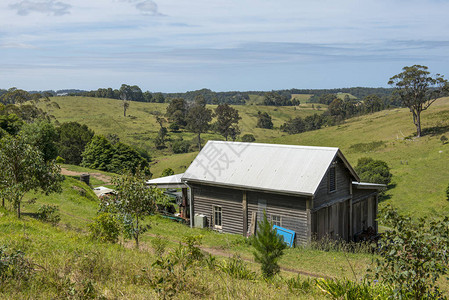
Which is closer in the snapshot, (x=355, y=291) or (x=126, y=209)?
(x=355, y=291)

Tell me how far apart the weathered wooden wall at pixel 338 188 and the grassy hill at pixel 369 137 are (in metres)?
5.56

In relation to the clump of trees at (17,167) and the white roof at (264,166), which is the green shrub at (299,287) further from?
the clump of trees at (17,167)

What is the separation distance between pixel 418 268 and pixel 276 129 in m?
116

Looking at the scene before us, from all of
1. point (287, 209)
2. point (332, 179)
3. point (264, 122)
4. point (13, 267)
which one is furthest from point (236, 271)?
point (264, 122)

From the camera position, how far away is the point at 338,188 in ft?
72.9

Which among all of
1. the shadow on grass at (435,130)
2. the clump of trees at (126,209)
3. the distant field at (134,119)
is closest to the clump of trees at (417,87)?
the shadow on grass at (435,130)

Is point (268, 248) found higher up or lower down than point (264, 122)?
lower down

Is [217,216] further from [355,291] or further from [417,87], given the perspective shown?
[417,87]

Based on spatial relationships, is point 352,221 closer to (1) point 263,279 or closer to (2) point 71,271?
(1) point 263,279

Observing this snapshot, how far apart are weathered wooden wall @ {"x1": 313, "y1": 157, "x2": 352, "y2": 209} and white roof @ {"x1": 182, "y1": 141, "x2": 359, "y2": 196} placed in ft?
1.46

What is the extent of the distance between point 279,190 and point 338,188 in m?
4.35

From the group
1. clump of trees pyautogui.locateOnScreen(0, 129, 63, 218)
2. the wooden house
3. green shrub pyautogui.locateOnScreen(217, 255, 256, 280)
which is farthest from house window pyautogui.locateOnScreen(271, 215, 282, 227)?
clump of trees pyautogui.locateOnScreen(0, 129, 63, 218)

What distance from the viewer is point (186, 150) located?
307 ft

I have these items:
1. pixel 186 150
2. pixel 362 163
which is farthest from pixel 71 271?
pixel 186 150
